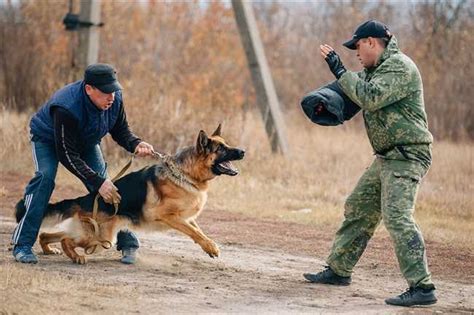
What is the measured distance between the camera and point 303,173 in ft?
49.7

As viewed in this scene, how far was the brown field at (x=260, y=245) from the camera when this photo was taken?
22.4 ft

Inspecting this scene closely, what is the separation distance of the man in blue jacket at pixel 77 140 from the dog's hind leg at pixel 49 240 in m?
0.26

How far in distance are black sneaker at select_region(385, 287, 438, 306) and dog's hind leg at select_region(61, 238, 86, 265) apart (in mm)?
2873

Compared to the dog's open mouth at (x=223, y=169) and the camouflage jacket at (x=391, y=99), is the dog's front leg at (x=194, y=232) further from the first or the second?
the camouflage jacket at (x=391, y=99)

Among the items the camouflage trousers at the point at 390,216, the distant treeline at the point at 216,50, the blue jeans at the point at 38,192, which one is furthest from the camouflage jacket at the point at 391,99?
the distant treeline at the point at 216,50

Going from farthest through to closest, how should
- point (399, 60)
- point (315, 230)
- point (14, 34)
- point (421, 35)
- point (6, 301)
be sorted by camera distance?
point (421, 35) < point (14, 34) < point (315, 230) < point (399, 60) < point (6, 301)

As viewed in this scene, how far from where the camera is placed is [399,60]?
6949mm

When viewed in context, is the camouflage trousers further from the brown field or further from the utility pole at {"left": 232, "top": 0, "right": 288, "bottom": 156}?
the utility pole at {"left": 232, "top": 0, "right": 288, "bottom": 156}

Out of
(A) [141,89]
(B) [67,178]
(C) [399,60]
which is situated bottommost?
(B) [67,178]

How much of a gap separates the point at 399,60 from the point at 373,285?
2.11 m

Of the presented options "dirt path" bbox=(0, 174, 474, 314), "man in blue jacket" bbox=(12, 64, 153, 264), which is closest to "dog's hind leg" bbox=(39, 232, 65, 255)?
"dirt path" bbox=(0, 174, 474, 314)

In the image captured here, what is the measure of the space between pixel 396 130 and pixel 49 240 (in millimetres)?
3380

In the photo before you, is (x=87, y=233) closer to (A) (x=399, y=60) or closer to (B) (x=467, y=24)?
(A) (x=399, y=60)

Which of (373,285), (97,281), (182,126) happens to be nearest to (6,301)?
(97,281)
